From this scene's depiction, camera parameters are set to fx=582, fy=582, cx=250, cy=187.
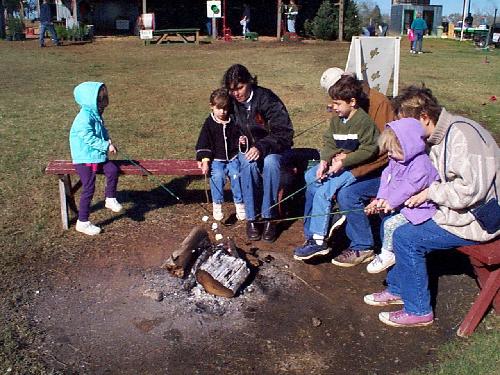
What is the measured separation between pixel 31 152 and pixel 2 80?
28.1 feet

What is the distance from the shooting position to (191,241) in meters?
4.61

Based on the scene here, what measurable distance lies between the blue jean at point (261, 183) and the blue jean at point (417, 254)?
1.57 m

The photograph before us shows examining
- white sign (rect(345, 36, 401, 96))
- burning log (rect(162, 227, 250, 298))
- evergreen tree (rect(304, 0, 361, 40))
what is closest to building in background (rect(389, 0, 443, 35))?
evergreen tree (rect(304, 0, 361, 40))

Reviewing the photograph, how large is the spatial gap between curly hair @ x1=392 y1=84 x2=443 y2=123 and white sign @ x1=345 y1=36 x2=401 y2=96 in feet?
17.7

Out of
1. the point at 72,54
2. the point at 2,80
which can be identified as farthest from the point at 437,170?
the point at 72,54

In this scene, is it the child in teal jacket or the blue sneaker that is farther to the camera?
the child in teal jacket

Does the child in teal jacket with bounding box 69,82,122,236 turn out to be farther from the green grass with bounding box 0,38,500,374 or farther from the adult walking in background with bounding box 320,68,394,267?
the adult walking in background with bounding box 320,68,394,267

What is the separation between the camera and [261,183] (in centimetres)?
561

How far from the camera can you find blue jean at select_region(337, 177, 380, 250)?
192 inches

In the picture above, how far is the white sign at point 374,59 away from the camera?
9391 millimetres

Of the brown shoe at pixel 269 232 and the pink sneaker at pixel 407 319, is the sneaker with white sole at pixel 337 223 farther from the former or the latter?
the pink sneaker at pixel 407 319

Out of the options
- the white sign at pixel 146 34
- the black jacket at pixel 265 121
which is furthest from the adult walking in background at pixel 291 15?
the black jacket at pixel 265 121

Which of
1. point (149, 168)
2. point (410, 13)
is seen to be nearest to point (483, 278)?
point (149, 168)

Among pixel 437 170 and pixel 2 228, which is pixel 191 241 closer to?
pixel 437 170
